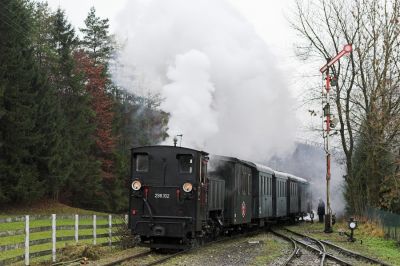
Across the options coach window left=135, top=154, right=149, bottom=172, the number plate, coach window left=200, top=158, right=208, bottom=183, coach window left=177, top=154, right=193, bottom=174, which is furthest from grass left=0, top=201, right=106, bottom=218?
coach window left=177, top=154, right=193, bottom=174

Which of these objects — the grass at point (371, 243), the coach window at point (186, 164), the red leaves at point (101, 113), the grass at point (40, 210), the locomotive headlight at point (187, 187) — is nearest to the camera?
the locomotive headlight at point (187, 187)

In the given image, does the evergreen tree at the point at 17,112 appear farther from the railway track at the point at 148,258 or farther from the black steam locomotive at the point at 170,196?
the black steam locomotive at the point at 170,196

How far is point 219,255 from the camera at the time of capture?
49.4ft

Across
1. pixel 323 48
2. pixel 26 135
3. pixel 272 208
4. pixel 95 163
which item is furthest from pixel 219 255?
pixel 95 163

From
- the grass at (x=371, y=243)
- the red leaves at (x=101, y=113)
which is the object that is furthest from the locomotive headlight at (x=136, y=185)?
the red leaves at (x=101, y=113)

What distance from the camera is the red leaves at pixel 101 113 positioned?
162ft

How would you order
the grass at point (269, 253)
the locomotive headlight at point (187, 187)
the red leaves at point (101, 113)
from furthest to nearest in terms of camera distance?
the red leaves at point (101, 113), the locomotive headlight at point (187, 187), the grass at point (269, 253)

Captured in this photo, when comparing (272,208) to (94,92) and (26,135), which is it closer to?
(26,135)

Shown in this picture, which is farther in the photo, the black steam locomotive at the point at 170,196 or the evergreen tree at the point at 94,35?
the evergreen tree at the point at 94,35

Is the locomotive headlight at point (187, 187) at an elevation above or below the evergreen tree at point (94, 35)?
below

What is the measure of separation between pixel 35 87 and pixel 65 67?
6.83 m

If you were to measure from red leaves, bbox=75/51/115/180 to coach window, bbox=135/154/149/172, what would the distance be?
34405mm

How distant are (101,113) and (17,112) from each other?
43.6 feet

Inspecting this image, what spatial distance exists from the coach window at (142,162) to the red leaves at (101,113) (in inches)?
1355
